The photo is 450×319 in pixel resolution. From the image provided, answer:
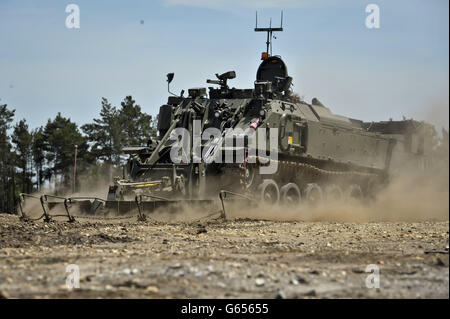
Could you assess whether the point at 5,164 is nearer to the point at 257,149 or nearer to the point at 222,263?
the point at 257,149

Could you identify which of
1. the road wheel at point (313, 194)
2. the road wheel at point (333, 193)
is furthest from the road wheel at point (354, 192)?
the road wheel at point (313, 194)

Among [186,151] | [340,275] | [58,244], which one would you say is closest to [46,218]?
[186,151]

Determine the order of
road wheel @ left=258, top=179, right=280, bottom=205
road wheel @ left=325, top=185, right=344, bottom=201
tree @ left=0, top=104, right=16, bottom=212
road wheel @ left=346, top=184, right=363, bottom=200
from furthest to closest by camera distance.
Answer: tree @ left=0, top=104, right=16, bottom=212
road wheel @ left=346, top=184, right=363, bottom=200
road wheel @ left=325, top=185, right=344, bottom=201
road wheel @ left=258, top=179, right=280, bottom=205

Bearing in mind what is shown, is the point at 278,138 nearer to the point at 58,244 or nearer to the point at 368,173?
the point at 368,173

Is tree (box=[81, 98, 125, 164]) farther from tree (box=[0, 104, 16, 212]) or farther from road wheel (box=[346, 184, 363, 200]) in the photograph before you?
road wheel (box=[346, 184, 363, 200])

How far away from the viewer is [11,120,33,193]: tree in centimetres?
5212

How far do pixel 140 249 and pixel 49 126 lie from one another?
44.5m

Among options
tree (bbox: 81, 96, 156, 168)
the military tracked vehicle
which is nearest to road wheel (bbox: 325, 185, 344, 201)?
the military tracked vehicle

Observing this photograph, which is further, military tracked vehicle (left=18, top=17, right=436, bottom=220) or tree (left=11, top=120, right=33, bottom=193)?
tree (left=11, top=120, right=33, bottom=193)

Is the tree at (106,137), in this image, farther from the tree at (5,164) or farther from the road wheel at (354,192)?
the road wheel at (354,192)

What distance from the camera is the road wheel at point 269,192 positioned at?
21.1m

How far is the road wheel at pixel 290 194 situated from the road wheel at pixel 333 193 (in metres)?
2.09

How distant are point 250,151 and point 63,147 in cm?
3322

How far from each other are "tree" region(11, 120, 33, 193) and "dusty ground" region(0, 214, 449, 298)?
37.9 m
